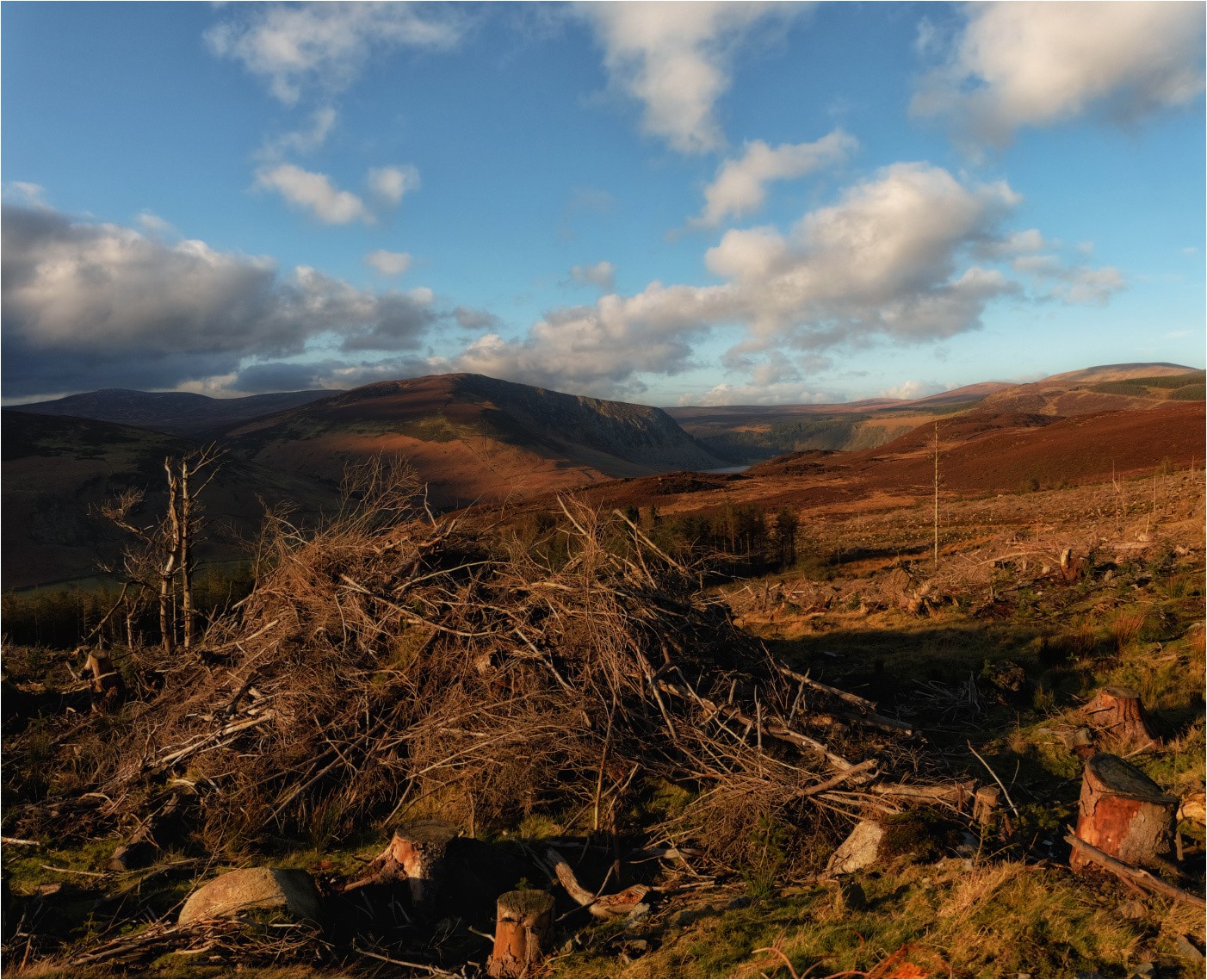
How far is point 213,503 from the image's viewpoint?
6225 centimetres

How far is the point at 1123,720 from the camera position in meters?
6.47

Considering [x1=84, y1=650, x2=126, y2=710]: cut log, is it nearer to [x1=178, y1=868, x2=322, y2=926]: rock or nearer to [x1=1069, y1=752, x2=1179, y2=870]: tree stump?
[x1=178, y1=868, x2=322, y2=926]: rock

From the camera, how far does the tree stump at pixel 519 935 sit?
13.6 ft

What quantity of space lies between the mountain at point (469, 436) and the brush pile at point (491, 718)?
51.0 metres

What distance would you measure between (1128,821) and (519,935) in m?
3.79

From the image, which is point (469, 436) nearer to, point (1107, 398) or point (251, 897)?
point (251, 897)

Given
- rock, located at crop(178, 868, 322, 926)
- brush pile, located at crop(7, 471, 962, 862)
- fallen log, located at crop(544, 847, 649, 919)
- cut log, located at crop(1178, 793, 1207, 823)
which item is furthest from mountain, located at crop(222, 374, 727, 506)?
cut log, located at crop(1178, 793, 1207, 823)

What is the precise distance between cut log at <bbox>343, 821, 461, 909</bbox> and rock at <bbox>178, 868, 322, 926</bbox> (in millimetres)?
535

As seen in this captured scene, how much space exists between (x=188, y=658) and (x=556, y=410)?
162m

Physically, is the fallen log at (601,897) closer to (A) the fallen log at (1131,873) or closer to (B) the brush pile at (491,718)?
(B) the brush pile at (491,718)

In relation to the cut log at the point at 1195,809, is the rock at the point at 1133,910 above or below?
above

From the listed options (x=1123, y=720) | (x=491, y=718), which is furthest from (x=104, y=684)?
(x=1123, y=720)

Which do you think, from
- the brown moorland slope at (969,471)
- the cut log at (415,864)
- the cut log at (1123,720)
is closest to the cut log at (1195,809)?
the cut log at (1123,720)

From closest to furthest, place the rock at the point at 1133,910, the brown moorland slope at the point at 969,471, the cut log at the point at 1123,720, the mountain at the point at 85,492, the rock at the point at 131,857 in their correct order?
the rock at the point at 1133,910, the rock at the point at 131,857, the cut log at the point at 1123,720, the brown moorland slope at the point at 969,471, the mountain at the point at 85,492
